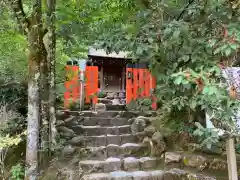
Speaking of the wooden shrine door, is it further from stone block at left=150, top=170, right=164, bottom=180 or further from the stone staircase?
stone block at left=150, top=170, right=164, bottom=180

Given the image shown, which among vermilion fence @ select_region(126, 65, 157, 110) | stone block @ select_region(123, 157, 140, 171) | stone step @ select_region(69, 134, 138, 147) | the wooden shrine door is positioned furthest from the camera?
vermilion fence @ select_region(126, 65, 157, 110)

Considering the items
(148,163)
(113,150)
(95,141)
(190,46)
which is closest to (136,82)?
(95,141)

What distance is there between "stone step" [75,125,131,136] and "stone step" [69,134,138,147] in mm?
287

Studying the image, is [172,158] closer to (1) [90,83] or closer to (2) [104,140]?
(2) [104,140]

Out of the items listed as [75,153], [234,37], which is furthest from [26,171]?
[234,37]

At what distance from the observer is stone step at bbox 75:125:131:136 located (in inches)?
267

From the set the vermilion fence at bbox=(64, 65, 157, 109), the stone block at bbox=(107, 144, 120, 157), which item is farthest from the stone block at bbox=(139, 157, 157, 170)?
the vermilion fence at bbox=(64, 65, 157, 109)

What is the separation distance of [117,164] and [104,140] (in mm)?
1077

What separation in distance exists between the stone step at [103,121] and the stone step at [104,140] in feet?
3.02

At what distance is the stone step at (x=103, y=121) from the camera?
746cm

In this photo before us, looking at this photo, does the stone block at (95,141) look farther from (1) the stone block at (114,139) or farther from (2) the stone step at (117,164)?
(2) the stone step at (117,164)

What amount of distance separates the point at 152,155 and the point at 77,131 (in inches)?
77.9

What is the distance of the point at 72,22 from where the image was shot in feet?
19.7

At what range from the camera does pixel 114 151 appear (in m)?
6.05
